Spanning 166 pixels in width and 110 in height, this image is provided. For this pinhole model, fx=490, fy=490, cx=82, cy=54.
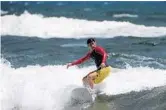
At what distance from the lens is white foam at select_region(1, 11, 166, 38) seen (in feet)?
97.8

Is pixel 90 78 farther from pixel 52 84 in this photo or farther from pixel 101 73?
pixel 52 84

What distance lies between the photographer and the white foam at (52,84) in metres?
12.8

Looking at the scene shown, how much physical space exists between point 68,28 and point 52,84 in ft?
67.4

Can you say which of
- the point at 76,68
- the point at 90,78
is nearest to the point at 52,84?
the point at 90,78

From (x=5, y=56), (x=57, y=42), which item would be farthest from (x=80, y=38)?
(x=5, y=56)

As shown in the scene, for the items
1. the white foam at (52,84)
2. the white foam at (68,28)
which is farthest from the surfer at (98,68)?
the white foam at (68,28)

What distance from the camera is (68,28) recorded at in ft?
112

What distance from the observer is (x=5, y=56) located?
69.2 ft

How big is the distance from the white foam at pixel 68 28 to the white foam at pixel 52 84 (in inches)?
507

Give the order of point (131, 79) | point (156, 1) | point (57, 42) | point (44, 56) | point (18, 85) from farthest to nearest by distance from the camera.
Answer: point (156, 1) → point (57, 42) → point (44, 56) → point (131, 79) → point (18, 85)

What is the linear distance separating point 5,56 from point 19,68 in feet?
14.2

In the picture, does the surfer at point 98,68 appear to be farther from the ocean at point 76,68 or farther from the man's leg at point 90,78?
the ocean at point 76,68

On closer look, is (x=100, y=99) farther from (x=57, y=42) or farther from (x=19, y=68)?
(x=57, y=42)

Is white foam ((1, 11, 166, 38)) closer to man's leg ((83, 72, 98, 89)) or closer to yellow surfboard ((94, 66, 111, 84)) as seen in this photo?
yellow surfboard ((94, 66, 111, 84))
